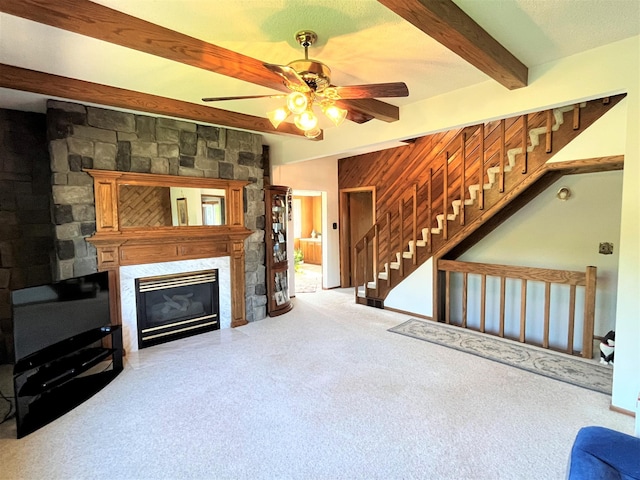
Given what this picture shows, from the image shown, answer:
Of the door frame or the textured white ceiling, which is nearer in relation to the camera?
the textured white ceiling

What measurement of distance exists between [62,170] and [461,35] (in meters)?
3.72

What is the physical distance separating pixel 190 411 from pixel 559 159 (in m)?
4.08

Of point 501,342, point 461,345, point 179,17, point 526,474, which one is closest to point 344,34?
point 179,17

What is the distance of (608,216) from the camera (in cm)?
409

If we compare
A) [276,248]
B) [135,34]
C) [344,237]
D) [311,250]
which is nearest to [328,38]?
[135,34]

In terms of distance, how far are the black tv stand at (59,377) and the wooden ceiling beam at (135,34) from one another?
237 cm

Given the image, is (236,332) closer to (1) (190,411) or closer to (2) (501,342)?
(1) (190,411)

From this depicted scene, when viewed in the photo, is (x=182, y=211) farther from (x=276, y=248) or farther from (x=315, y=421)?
(x=315, y=421)

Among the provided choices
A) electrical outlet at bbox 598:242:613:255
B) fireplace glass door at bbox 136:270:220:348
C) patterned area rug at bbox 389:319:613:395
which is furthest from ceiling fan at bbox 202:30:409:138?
electrical outlet at bbox 598:242:613:255

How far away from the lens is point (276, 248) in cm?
512

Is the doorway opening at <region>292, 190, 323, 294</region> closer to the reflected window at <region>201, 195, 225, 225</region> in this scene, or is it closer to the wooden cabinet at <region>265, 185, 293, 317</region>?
the wooden cabinet at <region>265, 185, 293, 317</region>

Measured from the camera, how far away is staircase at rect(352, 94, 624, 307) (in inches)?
133

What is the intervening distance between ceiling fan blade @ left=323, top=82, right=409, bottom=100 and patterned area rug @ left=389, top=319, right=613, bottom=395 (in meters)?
2.93

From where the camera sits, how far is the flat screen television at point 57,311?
2.52 metres
